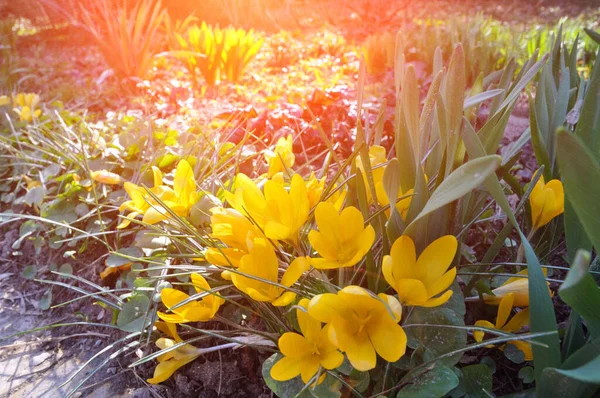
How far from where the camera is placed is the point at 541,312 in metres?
0.65

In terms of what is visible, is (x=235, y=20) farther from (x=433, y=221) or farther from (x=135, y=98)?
(x=433, y=221)

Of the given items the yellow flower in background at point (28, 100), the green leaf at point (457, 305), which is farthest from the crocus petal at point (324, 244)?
the yellow flower in background at point (28, 100)

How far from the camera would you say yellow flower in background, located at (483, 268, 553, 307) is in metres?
0.84

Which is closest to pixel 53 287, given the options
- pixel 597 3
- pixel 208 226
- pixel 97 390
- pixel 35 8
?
pixel 97 390

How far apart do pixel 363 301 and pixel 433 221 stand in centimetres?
24

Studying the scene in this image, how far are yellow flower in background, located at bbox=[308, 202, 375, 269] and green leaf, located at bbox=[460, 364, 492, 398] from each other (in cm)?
33

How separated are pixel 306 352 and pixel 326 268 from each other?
0.15 m

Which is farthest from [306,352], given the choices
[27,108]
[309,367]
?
[27,108]

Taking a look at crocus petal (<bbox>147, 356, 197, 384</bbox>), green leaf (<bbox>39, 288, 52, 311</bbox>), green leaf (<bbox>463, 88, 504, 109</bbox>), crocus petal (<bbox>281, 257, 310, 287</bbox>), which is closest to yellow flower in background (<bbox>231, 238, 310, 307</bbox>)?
crocus petal (<bbox>281, 257, 310, 287</bbox>)

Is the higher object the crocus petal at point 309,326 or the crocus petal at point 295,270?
the crocus petal at point 295,270

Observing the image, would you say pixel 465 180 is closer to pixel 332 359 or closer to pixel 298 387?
pixel 332 359

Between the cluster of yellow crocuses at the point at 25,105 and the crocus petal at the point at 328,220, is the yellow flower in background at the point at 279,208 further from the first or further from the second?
the cluster of yellow crocuses at the point at 25,105

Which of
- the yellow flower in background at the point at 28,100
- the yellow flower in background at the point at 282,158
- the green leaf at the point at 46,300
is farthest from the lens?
the yellow flower in background at the point at 28,100

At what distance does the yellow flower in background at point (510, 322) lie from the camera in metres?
0.83
